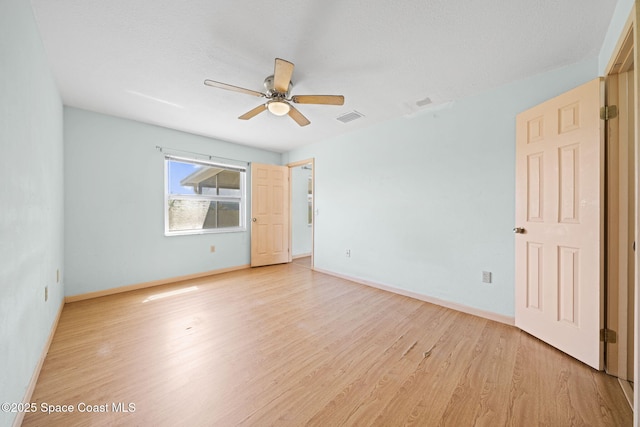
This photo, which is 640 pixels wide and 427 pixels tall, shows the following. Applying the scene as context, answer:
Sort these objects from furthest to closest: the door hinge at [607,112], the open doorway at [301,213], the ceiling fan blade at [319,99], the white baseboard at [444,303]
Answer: the open doorway at [301,213]
the white baseboard at [444,303]
the ceiling fan blade at [319,99]
the door hinge at [607,112]

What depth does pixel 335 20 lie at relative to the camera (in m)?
1.55

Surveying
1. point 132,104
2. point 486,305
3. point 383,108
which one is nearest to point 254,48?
point 383,108

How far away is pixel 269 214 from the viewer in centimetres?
479

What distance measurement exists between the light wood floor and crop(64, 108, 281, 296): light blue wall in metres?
0.64

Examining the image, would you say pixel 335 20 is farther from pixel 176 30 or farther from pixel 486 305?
pixel 486 305

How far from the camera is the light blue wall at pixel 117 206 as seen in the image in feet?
9.52

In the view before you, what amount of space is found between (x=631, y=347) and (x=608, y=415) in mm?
557

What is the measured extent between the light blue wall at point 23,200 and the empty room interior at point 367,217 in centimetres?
2

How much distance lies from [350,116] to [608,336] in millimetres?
3120

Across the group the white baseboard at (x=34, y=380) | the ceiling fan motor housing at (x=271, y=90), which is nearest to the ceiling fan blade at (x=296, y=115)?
the ceiling fan motor housing at (x=271, y=90)

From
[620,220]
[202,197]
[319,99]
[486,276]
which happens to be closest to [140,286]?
[202,197]

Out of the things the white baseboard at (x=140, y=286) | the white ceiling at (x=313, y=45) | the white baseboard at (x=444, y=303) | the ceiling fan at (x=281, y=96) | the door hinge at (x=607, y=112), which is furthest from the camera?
the white baseboard at (x=140, y=286)

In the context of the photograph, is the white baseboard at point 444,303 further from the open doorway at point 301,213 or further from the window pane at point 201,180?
the window pane at point 201,180

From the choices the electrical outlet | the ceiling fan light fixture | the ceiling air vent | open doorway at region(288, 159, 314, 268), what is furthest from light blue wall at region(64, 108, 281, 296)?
the electrical outlet
